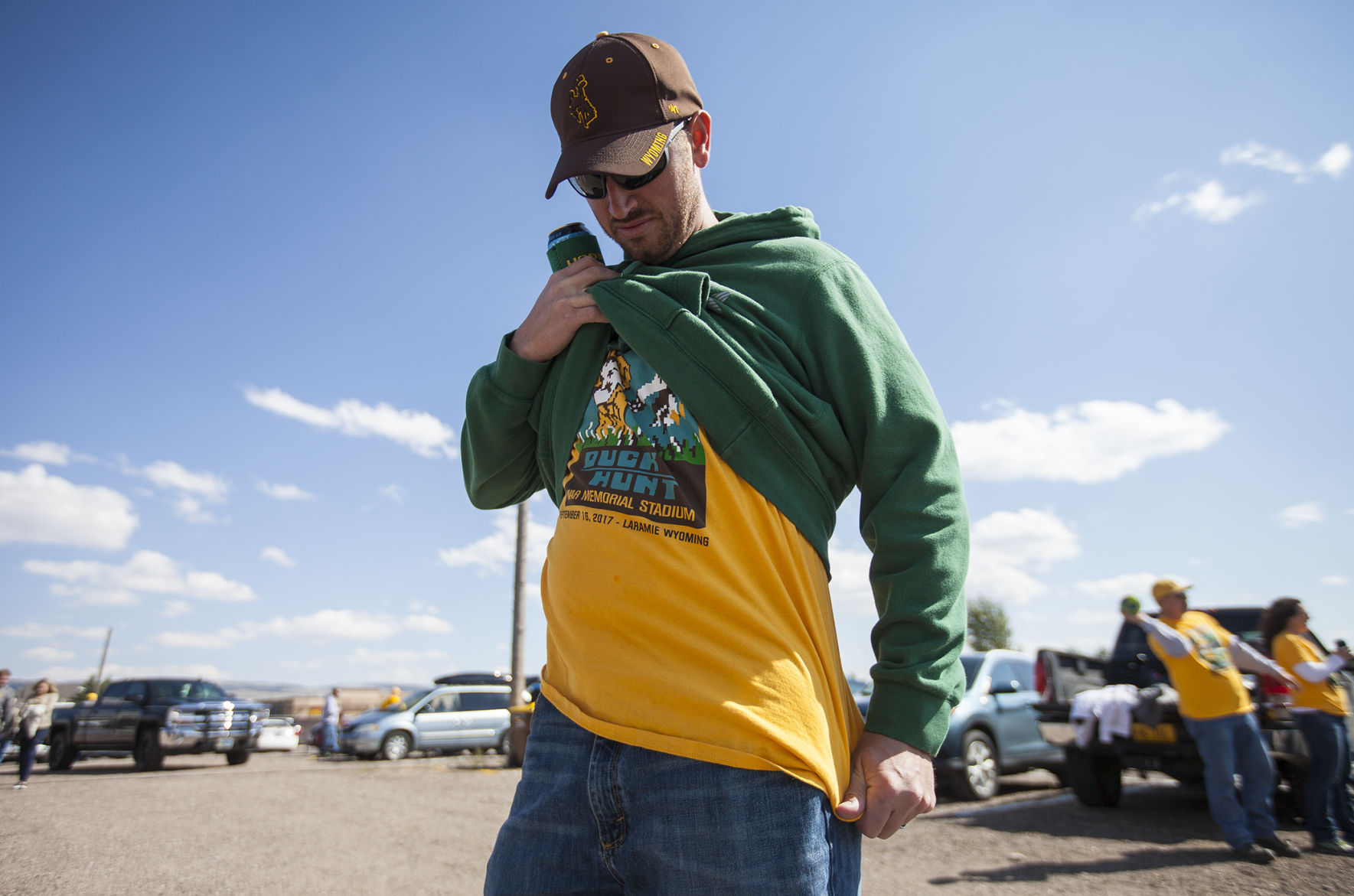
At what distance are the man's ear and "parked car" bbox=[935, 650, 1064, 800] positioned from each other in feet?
26.4

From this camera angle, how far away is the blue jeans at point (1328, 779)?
5.75 metres

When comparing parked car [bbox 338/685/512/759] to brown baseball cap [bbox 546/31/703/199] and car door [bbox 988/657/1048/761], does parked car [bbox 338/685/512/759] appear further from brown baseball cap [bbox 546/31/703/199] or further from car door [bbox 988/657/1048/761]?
brown baseball cap [bbox 546/31/703/199]

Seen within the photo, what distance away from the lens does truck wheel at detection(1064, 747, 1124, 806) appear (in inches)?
299

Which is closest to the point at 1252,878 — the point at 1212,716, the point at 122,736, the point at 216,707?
the point at 1212,716

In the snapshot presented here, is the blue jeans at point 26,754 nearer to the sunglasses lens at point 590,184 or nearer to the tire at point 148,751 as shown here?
the tire at point 148,751

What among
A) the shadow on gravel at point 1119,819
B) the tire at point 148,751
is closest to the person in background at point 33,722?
the tire at point 148,751

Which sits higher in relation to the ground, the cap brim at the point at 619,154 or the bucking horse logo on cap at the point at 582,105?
the bucking horse logo on cap at the point at 582,105

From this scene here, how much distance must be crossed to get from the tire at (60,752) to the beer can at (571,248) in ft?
61.5

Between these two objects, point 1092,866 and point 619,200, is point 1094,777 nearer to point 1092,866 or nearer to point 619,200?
point 1092,866

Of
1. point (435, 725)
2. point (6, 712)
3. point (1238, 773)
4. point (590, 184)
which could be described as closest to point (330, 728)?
point (435, 725)

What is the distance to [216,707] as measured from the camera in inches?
580

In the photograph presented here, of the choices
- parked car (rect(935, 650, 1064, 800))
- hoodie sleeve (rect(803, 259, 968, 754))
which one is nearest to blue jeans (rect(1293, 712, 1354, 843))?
parked car (rect(935, 650, 1064, 800))

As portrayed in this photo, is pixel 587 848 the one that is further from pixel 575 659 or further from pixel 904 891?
pixel 904 891

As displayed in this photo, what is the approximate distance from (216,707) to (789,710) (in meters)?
16.9
